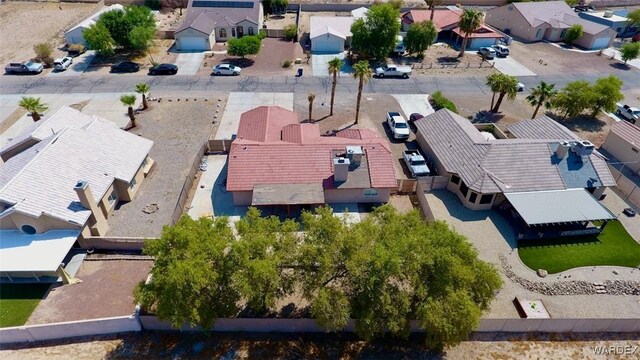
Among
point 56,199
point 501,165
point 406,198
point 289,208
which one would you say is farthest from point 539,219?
point 56,199

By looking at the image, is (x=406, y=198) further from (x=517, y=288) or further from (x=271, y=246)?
(x=271, y=246)

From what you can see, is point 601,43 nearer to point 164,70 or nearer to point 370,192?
point 370,192

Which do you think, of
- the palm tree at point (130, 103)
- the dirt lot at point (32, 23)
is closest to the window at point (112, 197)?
the palm tree at point (130, 103)

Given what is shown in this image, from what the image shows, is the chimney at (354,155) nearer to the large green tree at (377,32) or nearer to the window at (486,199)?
the window at (486,199)

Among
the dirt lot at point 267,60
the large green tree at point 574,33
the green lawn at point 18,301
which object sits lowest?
the green lawn at point 18,301

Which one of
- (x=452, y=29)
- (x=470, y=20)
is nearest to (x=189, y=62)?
(x=470, y=20)
